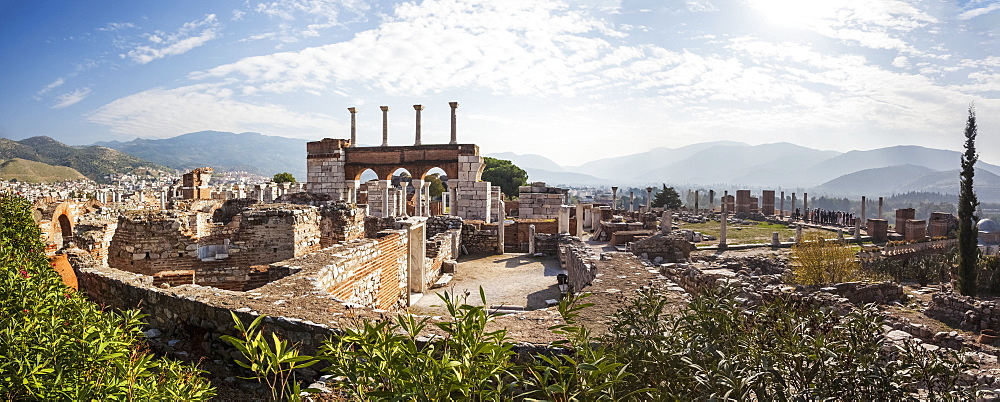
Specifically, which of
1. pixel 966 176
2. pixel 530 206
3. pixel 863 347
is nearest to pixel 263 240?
pixel 863 347

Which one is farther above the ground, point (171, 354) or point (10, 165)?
point (10, 165)

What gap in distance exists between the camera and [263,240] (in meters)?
9.70

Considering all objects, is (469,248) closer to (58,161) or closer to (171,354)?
(171,354)

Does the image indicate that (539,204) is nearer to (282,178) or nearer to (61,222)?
(61,222)

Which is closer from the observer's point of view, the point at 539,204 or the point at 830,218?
the point at 539,204

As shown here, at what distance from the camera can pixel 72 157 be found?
11706cm

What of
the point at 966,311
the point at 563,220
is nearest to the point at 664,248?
the point at 563,220

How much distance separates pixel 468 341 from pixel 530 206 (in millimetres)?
24664

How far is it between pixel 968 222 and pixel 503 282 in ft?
47.4

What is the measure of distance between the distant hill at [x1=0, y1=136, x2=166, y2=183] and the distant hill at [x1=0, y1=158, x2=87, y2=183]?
441 cm

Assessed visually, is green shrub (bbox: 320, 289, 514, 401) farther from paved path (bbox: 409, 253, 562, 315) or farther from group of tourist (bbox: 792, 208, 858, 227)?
group of tourist (bbox: 792, 208, 858, 227)

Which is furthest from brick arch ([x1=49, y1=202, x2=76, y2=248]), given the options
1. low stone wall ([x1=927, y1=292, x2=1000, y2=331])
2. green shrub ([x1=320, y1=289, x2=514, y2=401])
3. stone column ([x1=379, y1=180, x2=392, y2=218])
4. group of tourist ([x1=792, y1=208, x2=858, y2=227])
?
group of tourist ([x1=792, y1=208, x2=858, y2=227])

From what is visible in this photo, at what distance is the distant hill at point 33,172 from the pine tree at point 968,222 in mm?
109071

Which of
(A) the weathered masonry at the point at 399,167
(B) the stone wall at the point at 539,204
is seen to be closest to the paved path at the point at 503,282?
(B) the stone wall at the point at 539,204
